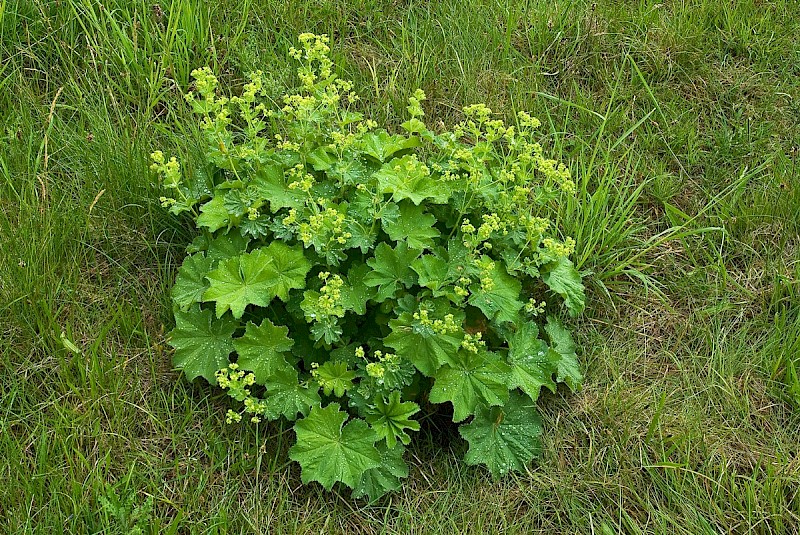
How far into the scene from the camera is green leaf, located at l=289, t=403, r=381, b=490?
2367mm

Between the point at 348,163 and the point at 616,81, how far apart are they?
156 cm

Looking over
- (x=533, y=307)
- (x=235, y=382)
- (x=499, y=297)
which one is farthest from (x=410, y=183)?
(x=235, y=382)

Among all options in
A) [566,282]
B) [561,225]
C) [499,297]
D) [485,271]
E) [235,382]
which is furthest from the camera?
[561,225]

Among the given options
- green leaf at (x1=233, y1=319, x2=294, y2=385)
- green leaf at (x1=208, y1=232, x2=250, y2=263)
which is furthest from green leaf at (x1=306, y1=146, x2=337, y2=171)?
green leaf at (x1=233, y1=319, x2=294, y2=385)

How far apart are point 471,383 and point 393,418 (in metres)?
0.27

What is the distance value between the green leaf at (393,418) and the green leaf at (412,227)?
49cm

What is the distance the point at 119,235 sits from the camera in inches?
113

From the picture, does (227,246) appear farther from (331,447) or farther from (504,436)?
(504,436)

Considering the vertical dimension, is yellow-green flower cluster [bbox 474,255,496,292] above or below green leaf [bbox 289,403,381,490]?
above

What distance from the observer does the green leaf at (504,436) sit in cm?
251

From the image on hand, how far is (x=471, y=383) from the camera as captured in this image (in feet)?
8.13

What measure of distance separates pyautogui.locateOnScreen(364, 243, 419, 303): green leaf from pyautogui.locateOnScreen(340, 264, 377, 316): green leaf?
23mm

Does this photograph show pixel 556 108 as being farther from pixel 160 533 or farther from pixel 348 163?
pixel 160 533

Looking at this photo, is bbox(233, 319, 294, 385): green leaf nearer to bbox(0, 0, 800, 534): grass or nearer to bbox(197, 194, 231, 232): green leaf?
bbox(0, 0, 800, 534): grass
